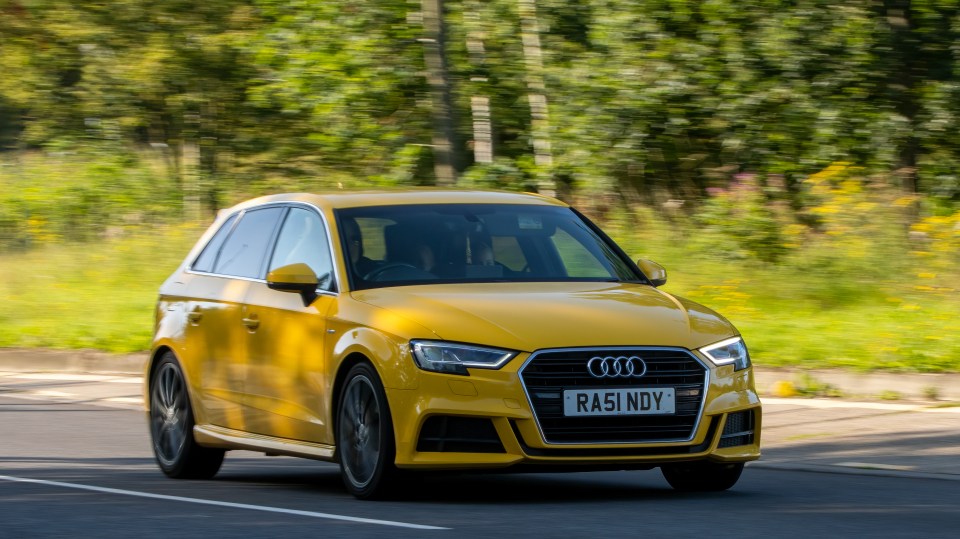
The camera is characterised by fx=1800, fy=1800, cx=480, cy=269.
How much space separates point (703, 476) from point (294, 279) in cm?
220

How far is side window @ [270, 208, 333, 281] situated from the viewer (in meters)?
8.91

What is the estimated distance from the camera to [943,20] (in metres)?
23.8

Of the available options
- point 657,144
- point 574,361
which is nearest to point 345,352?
point 574,361

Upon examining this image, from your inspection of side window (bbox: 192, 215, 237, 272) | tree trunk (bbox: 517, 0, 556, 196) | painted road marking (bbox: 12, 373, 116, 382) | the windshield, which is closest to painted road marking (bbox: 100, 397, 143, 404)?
painted road marking (bbox: 12, 373, 116, 382)

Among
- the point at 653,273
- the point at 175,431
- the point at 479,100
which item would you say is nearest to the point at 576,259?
the point at 653,273

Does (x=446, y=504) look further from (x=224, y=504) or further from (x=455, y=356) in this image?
(x=224, y=504)

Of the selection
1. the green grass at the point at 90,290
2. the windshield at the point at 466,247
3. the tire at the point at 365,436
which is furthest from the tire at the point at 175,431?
the green grass at the point at 90,290

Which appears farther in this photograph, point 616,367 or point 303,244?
point 303,244

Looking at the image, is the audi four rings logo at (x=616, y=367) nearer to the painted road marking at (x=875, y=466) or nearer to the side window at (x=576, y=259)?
the side window at (x=576, y=259)

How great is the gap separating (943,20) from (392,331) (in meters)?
17.5

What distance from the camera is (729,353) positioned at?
823 cm

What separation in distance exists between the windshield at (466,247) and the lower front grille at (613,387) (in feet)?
3.39

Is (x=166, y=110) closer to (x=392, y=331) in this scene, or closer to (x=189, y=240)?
(x=189, y=240)

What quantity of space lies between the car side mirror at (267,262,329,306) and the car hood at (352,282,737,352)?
29 centimetres
